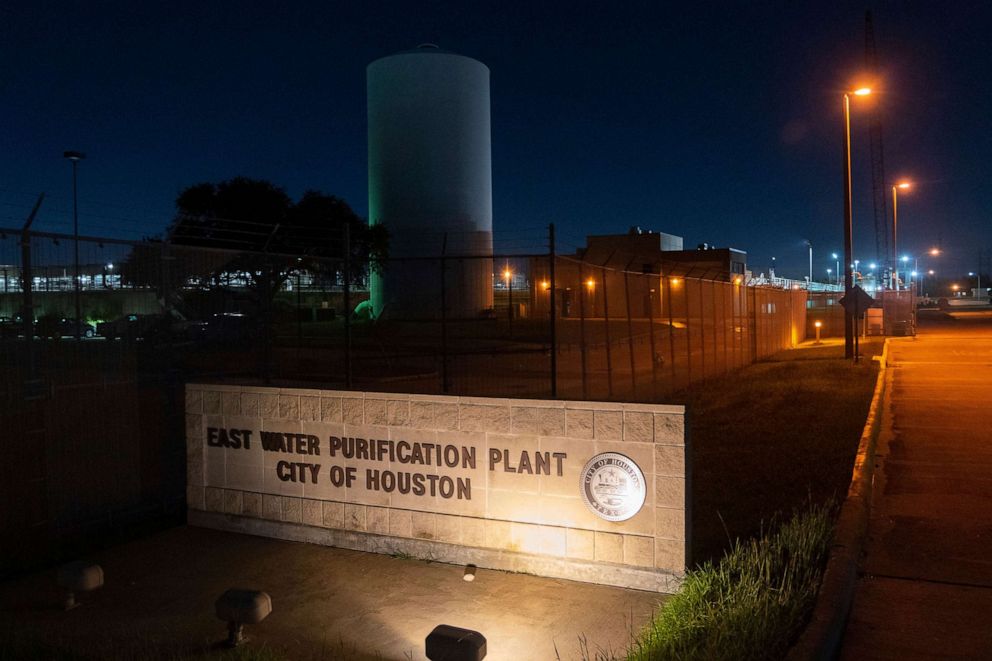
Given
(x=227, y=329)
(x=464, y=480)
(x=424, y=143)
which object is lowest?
(x=464, y=480)

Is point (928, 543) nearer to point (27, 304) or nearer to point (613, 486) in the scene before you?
point (613, 486)

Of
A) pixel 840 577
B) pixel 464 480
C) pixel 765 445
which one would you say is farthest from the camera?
pixel 765 445

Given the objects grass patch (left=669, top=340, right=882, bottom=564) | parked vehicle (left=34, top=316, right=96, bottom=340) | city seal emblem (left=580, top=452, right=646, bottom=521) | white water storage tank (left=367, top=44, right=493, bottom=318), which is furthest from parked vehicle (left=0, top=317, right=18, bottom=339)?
white water storage tank (left=367, top=44, right=493, bottom=318)

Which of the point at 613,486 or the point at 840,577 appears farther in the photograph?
the point at 613,486

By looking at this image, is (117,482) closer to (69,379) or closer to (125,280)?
(69,379)

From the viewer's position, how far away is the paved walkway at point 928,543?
5.14 m

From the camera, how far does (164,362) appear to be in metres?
8.64

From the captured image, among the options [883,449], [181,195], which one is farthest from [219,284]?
[181,195]

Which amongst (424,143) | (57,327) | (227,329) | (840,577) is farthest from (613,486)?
(424,143)

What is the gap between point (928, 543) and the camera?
6.95 metres

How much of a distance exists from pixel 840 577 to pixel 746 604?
41.4 inches

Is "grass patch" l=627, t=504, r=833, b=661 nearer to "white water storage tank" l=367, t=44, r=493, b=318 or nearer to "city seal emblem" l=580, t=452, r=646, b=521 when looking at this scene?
"city seal emblem" l=580, t=452, r=646, b=521

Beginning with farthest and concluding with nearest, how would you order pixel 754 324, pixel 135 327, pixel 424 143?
pixel 424 143, pixel 754 324, pixel 135 327

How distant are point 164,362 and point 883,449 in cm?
917
